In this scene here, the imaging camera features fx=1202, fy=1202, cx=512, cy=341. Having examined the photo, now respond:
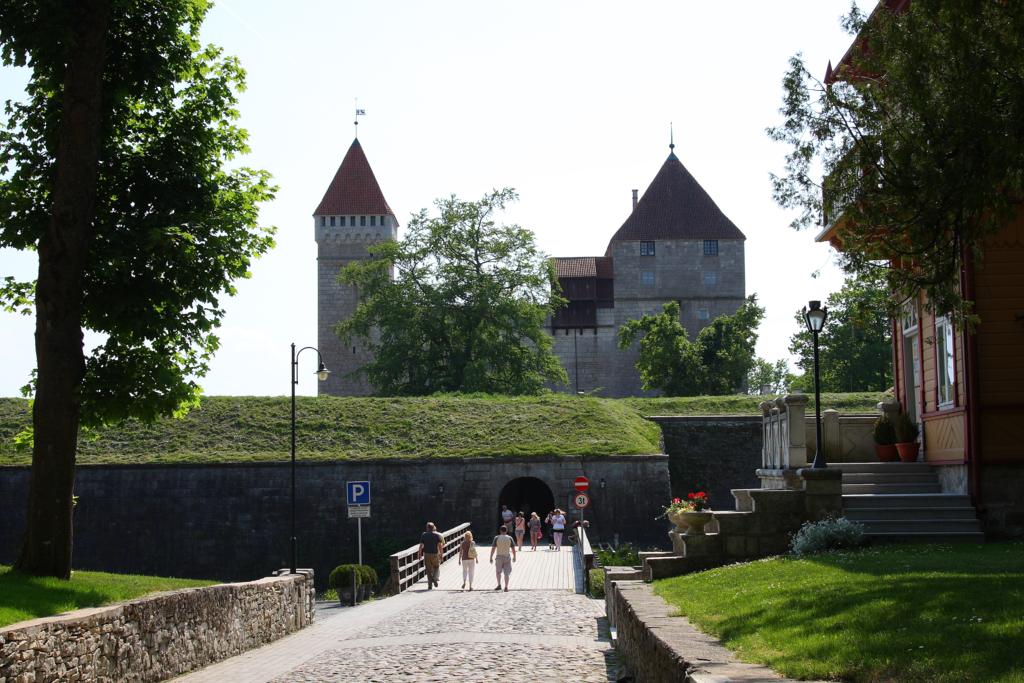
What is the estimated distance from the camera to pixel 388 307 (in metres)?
58.6

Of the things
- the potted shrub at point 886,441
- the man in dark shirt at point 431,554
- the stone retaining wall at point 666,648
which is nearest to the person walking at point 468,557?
the man in dark shirt at point 431,554

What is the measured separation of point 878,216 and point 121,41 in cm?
930

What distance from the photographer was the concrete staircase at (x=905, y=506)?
1628cm

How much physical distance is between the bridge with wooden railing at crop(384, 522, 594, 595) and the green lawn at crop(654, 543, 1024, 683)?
36.3 ft

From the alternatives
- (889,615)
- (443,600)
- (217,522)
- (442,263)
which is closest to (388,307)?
(442,263)

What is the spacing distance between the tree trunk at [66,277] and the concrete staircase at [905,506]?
1027 cm

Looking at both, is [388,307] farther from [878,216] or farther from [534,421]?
[878,216]

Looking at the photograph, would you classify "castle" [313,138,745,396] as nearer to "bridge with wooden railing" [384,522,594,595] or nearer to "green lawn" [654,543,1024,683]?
"bridge with wooden railing" [384,522,594,595]

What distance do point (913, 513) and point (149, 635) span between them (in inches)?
416

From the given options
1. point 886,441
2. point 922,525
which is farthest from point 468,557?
point 922,525

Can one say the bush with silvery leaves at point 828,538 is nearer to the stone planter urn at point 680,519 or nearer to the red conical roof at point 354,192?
the stone planter urn at point 680,519

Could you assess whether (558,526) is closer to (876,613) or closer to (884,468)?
(884,468)

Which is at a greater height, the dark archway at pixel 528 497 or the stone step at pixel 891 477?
the stone step at pixel 891 477

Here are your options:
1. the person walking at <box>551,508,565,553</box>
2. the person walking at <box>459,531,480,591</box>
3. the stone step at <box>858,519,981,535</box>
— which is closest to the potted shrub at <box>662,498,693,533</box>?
the stone step at <box>858,519,981,535</box>
